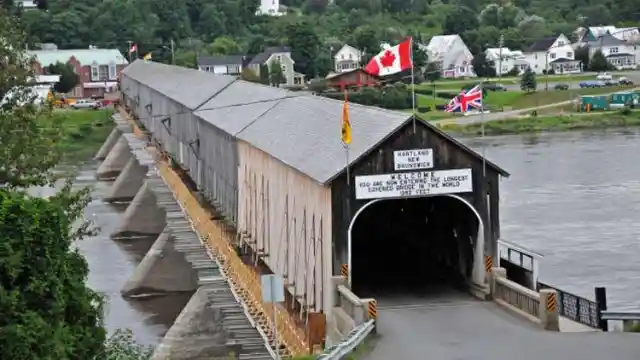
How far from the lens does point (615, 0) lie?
537 feet

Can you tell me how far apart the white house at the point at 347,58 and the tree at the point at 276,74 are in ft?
17.4

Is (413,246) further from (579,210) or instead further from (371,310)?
(579,210)

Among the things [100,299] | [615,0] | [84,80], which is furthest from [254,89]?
[615,0]

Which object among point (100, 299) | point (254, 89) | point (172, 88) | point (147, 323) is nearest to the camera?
point (100, 299)

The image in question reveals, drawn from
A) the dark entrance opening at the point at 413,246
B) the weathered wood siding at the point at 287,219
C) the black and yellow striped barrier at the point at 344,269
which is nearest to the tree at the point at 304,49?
the weathered wood siding at the point at 287,219

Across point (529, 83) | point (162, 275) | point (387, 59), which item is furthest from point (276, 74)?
point (387, 59)

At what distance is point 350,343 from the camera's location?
18500mm

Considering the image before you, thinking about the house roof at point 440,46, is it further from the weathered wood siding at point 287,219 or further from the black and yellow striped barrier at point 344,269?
the black and yellow striped barrier at point 344,269

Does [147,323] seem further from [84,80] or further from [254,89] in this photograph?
[84,80]

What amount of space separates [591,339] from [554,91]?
89.0 metres

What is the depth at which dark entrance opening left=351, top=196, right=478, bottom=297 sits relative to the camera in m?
25.6

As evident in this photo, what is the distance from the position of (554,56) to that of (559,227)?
87.7 meters

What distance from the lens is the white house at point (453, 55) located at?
122 m

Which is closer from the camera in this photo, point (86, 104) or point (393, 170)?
point (393, 170)
